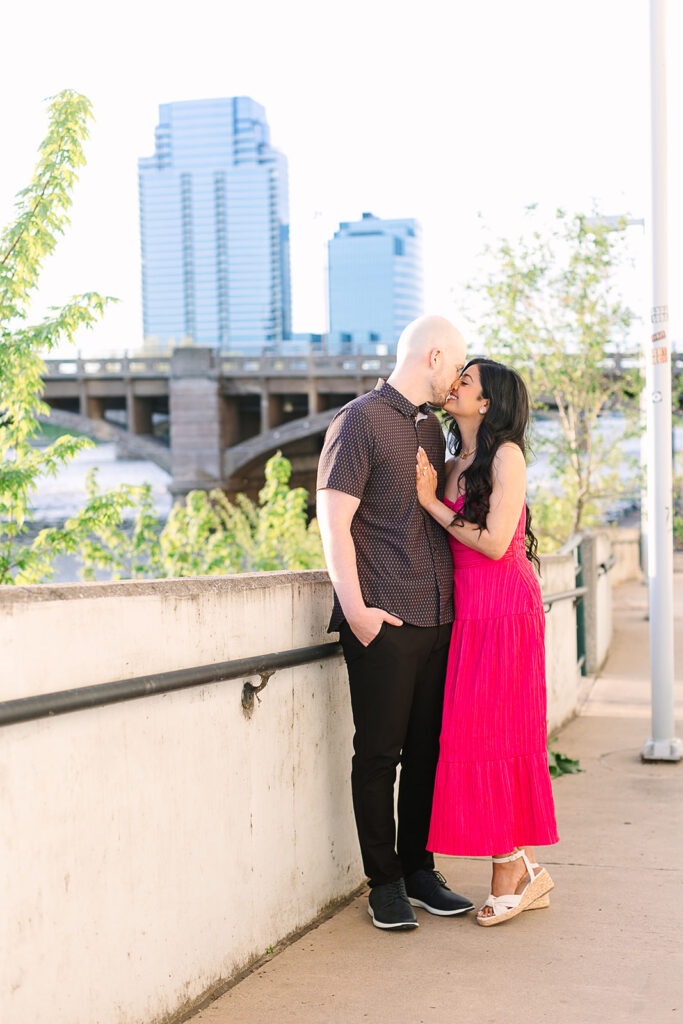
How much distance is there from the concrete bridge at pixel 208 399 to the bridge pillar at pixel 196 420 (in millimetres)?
39

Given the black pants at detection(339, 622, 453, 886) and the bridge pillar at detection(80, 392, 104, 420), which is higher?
the bridge pillar at detection(80, 392, 104, 420)

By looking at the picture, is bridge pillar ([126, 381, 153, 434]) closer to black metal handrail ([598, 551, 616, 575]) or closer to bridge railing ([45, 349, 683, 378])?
bridge railing ([45, 349, 683, 378])

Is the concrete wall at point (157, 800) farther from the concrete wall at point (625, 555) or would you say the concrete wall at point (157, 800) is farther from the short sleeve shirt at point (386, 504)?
the concrete wall at point (625, 555)

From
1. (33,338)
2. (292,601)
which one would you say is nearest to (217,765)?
(292,601)

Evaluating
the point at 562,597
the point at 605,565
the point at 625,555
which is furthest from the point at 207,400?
the point at 562,597

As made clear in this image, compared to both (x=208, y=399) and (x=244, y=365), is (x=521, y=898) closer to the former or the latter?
(x=208, y=399)

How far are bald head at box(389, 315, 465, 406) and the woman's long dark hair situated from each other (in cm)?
10

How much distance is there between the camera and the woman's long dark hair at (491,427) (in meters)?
3.49

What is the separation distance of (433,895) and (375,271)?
479 feet

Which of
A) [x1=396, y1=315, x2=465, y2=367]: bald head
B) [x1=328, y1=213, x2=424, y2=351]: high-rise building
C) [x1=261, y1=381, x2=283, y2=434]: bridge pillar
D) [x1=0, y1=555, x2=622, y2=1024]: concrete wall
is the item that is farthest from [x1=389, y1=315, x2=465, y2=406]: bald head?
[x1=328, y1=213, x2=424, y2=351]: high-rise building

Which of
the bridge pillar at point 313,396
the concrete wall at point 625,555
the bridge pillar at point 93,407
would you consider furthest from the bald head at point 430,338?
the bridge pillar at point 93,407

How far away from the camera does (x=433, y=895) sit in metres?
3.68

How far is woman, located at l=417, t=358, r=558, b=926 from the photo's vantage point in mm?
3488

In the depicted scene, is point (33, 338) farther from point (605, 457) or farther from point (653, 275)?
point (605, 457)
